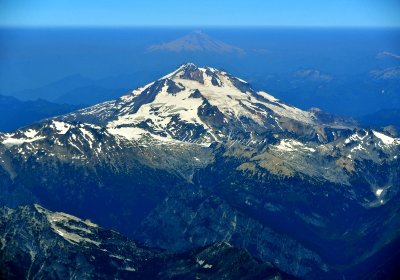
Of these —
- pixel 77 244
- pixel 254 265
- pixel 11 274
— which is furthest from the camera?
pixel 77 244

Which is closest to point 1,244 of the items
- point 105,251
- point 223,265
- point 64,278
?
point 64,278

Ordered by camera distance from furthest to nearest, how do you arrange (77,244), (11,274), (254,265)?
(77,244), (254,265), (11,274)

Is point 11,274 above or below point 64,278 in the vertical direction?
above

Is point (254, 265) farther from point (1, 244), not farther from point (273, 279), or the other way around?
point (1, 244)

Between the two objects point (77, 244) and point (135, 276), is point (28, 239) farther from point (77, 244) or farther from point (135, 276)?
point (135, 276)

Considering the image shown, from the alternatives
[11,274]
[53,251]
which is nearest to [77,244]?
[53,251]

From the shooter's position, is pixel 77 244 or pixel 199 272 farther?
pixel 77 244
